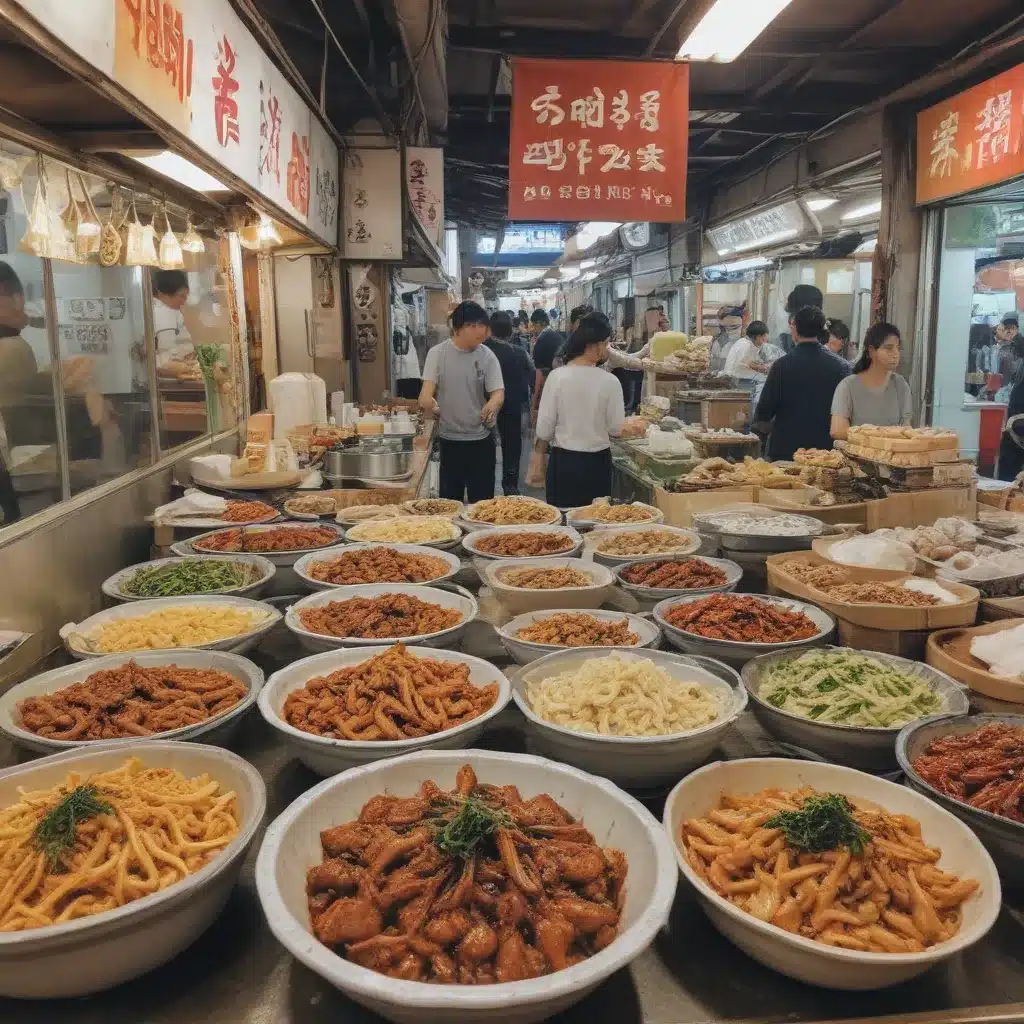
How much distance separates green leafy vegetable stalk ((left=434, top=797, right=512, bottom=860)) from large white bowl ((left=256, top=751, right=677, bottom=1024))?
0.79 ft

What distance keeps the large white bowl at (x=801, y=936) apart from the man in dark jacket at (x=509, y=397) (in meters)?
8.57

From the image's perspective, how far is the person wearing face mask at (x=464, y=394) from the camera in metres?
6.94

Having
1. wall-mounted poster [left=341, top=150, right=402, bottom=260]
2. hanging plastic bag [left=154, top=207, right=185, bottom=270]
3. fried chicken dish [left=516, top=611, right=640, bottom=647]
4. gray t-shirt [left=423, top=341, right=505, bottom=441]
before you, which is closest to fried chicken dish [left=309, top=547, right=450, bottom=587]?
fried chicken dish [left=516, top=611, right=640, bottom=647]

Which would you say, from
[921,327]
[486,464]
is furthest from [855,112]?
[486,464]

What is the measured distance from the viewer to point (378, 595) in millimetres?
2859

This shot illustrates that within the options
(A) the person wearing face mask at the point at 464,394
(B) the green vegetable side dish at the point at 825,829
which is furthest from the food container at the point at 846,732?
(A) the person wearing face mask at the point at 464,394

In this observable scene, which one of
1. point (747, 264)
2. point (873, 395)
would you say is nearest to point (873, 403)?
point (873, 395)

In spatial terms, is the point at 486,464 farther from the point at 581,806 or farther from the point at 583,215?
the point at 581,806

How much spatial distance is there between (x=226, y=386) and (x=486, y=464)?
2.49 metres

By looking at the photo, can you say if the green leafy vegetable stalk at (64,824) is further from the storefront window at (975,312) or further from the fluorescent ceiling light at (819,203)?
the fluorescent ceiling light at (819,203)

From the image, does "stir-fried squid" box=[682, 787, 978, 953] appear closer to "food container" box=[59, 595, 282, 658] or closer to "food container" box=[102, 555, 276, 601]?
"food container" box=[59, 595, 282, 658]

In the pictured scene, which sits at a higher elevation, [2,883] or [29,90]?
[29,90]

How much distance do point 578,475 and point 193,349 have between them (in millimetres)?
2811

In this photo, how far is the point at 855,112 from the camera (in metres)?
8.03
